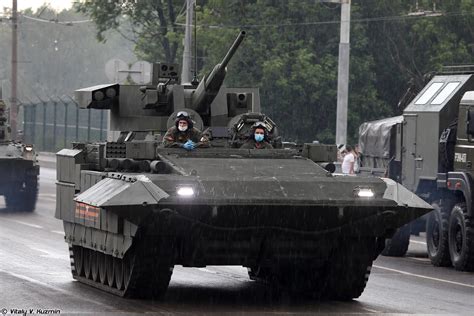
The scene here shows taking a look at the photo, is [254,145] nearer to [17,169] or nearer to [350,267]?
[350,267]

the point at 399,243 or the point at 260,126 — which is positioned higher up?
the point at 260,126

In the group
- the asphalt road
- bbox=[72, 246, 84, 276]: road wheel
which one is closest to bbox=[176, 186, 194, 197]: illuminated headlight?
the asphalt road

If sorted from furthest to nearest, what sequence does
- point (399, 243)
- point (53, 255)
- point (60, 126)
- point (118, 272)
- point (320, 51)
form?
point (60, 126) → point (320, 51) → point (399, 243) → point (53, 255) → point (118, 272)

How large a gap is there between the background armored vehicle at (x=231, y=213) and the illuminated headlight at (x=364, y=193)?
0.5 inches

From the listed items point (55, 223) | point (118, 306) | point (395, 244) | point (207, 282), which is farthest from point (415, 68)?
point (118, 306)

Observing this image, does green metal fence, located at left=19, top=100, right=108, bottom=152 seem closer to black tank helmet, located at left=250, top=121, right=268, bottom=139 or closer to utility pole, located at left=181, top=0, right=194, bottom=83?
utility pole, located at left=181, top=0, right=194, bottom=83

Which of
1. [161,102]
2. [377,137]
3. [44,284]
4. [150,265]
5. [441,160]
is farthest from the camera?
[377,137]

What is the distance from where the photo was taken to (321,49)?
49.6 meters

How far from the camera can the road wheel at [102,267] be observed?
16875 mm

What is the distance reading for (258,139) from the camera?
17000 mm

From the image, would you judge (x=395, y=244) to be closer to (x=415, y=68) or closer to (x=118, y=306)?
(x=118, y=306)

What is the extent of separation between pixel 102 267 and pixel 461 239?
6509mm

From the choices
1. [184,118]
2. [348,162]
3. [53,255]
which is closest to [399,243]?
[53,255]

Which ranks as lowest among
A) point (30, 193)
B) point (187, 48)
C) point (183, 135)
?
point (30, 193)
